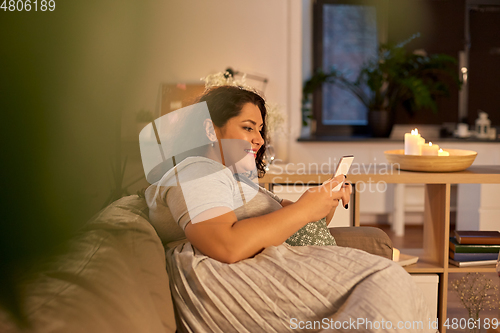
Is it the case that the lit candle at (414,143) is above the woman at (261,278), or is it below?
above

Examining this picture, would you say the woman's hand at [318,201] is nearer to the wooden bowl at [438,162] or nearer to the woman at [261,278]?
the woman at [261,278]

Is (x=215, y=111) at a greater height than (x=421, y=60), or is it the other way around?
(x=421, y=60)

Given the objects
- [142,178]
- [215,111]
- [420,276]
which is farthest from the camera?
[420,276]

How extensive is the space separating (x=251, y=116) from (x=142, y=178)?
778 millimetres

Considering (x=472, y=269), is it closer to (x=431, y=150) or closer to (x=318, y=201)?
(x=431, y=150)

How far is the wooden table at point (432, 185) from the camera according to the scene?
1424mm

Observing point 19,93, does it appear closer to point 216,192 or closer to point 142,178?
point 142,178

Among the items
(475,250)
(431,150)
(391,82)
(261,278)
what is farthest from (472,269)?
(391,82)

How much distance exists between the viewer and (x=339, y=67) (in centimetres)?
343

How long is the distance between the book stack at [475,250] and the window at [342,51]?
2079 millimetres

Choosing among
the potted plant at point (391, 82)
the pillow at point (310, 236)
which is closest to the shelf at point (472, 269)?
the pillow at point (310, 236)

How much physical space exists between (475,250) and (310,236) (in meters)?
0.75

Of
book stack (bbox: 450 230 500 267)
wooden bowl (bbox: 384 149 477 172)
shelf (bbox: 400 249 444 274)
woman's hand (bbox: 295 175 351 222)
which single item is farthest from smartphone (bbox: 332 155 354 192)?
book stack (bbox: 450 230 500 267)

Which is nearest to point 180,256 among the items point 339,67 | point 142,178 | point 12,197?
point 142,178
